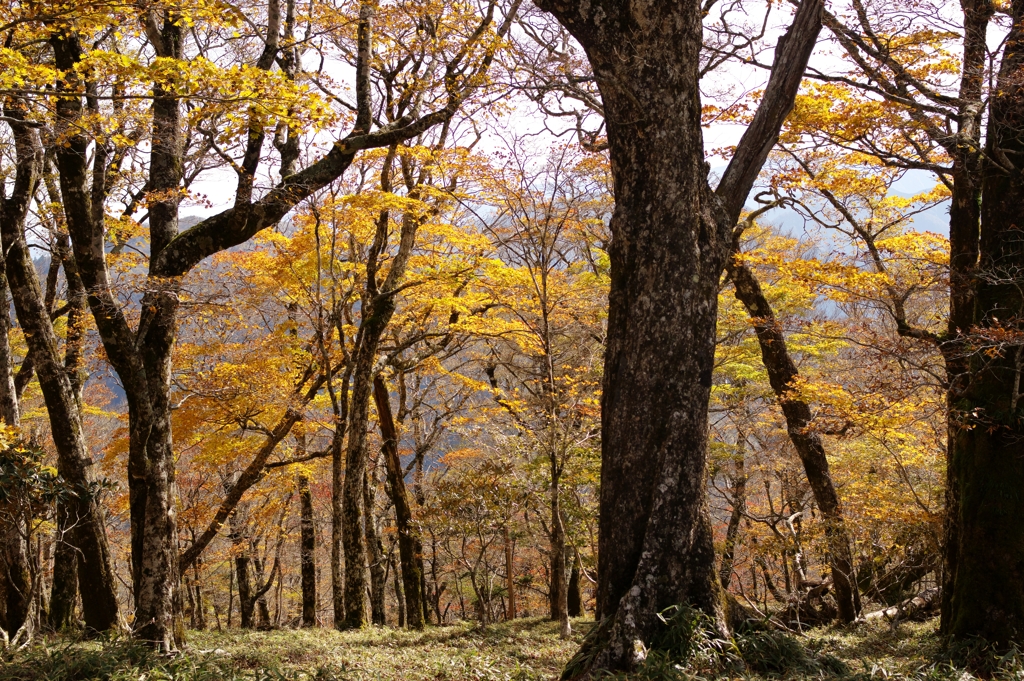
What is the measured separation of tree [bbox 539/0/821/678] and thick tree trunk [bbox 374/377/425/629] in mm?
7570

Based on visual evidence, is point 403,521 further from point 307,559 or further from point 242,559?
point 242,559

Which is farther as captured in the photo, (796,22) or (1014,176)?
(1014,176)

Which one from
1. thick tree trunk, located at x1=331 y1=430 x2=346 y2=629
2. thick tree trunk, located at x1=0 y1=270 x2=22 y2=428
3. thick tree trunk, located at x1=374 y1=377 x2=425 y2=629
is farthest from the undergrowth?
thick tree trunk, located at x1=374 y1=377 x2=425 y2=629

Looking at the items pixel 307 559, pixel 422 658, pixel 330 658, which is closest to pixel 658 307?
pixel 422 658

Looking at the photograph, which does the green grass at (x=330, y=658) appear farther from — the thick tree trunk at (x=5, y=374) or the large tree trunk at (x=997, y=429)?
Answer: the large tree trunk at (x=997, y=429)

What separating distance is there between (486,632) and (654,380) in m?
6.57

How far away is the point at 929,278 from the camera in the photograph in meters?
5.43

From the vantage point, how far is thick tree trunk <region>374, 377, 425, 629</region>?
11.2m

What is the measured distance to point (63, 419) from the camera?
7438 millimetres

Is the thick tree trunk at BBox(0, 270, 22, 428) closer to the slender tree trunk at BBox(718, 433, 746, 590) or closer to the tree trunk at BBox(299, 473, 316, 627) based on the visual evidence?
the tree trunk at BBox(299, 473, 316, 627)

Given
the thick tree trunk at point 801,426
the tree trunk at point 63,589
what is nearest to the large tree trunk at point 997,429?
the thick tree trunk at point 801,426

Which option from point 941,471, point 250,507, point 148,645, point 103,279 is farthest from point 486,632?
point 250,507

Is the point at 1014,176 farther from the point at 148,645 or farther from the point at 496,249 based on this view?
the point at 148,645

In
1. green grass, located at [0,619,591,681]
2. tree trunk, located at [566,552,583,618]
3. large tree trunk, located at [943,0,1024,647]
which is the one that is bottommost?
tree trunk, located at [566,552,583,618]
